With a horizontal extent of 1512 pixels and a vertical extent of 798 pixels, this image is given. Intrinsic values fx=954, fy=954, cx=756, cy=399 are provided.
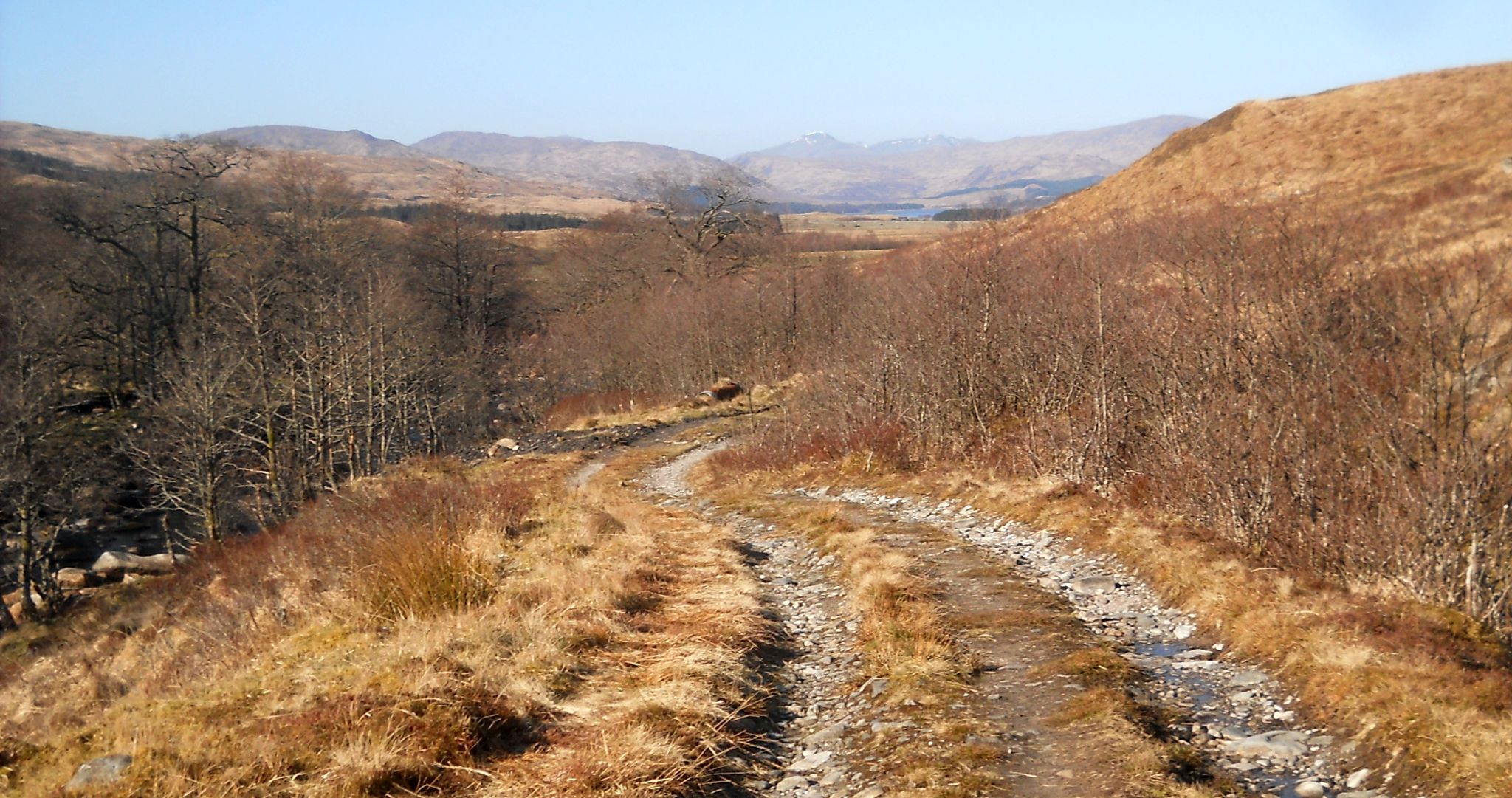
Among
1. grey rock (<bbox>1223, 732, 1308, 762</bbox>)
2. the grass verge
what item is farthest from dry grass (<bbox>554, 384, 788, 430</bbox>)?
grey rock (<bbox>1223, 732, 1308, 762</bbox>)

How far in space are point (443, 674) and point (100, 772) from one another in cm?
194

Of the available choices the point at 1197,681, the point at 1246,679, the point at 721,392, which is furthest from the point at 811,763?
the point at 721,392

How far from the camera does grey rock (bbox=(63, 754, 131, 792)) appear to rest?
17.1 ft

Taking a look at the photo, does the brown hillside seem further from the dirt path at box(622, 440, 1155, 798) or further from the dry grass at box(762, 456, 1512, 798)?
the dirt path at box(622, 440, 1155, 798)

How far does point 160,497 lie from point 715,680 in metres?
35.0

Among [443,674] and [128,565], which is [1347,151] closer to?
[443,674]

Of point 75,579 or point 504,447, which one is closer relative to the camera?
point 75,579

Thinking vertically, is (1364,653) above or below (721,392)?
above

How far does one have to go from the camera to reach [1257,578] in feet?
28.2

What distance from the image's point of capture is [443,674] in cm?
648

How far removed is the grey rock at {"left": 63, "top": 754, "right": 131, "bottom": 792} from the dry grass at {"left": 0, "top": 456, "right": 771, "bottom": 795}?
0.10 m

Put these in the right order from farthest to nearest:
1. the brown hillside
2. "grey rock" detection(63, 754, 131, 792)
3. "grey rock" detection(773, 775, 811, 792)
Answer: the brown hillside < "grey rock" detection(773, 775, 811, 792) < "grey rock" detection(63, 754, 131, 792)

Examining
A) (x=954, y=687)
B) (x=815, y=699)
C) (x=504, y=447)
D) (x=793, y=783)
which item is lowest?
(x=504, y=447)

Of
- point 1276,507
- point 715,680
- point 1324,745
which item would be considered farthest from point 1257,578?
point 715,680
